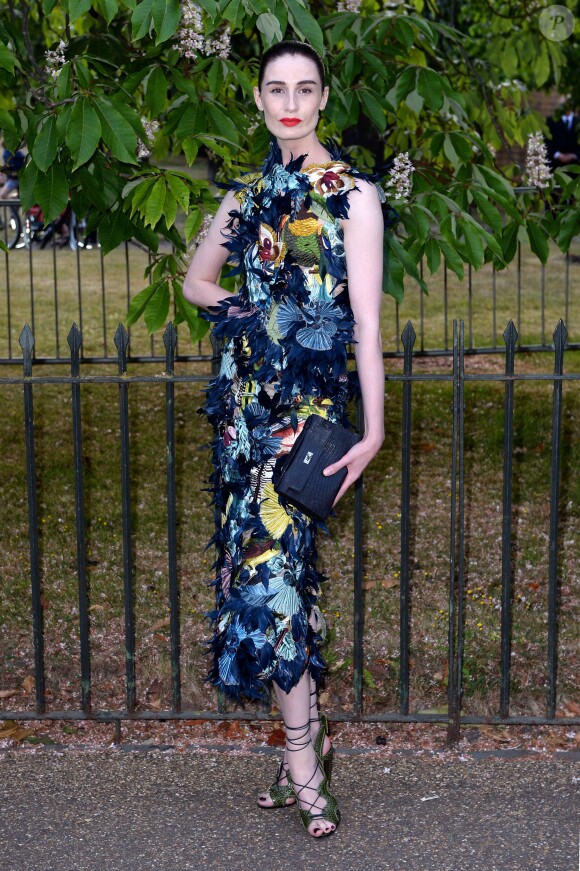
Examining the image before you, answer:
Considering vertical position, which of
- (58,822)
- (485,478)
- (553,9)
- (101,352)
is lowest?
(58,822)

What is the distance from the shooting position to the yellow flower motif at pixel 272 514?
331cm

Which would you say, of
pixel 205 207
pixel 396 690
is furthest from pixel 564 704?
pixel 205 207

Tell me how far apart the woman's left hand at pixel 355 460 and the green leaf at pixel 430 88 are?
205 cm

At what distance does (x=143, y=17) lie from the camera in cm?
383

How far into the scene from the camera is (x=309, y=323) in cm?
323

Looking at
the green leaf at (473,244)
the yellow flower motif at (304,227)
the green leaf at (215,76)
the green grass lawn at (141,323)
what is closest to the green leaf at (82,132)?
the green leaf at (215,76)

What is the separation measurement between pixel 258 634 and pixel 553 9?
3791 mm

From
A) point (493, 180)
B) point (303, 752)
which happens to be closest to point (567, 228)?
point (493, 180)

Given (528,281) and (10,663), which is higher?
(528,281)

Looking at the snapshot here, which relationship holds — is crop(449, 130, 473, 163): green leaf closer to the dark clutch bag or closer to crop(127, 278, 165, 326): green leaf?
crop(127, 278, 165, 326): green leaf

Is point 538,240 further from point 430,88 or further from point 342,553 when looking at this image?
point 342,553

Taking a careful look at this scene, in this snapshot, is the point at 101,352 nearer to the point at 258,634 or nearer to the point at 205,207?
the point at 205,207

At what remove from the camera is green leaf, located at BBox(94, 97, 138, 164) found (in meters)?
3.94

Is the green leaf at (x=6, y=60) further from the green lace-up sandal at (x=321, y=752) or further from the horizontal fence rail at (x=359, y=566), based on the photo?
the green lace-up sandal at (x=321, y=752)
